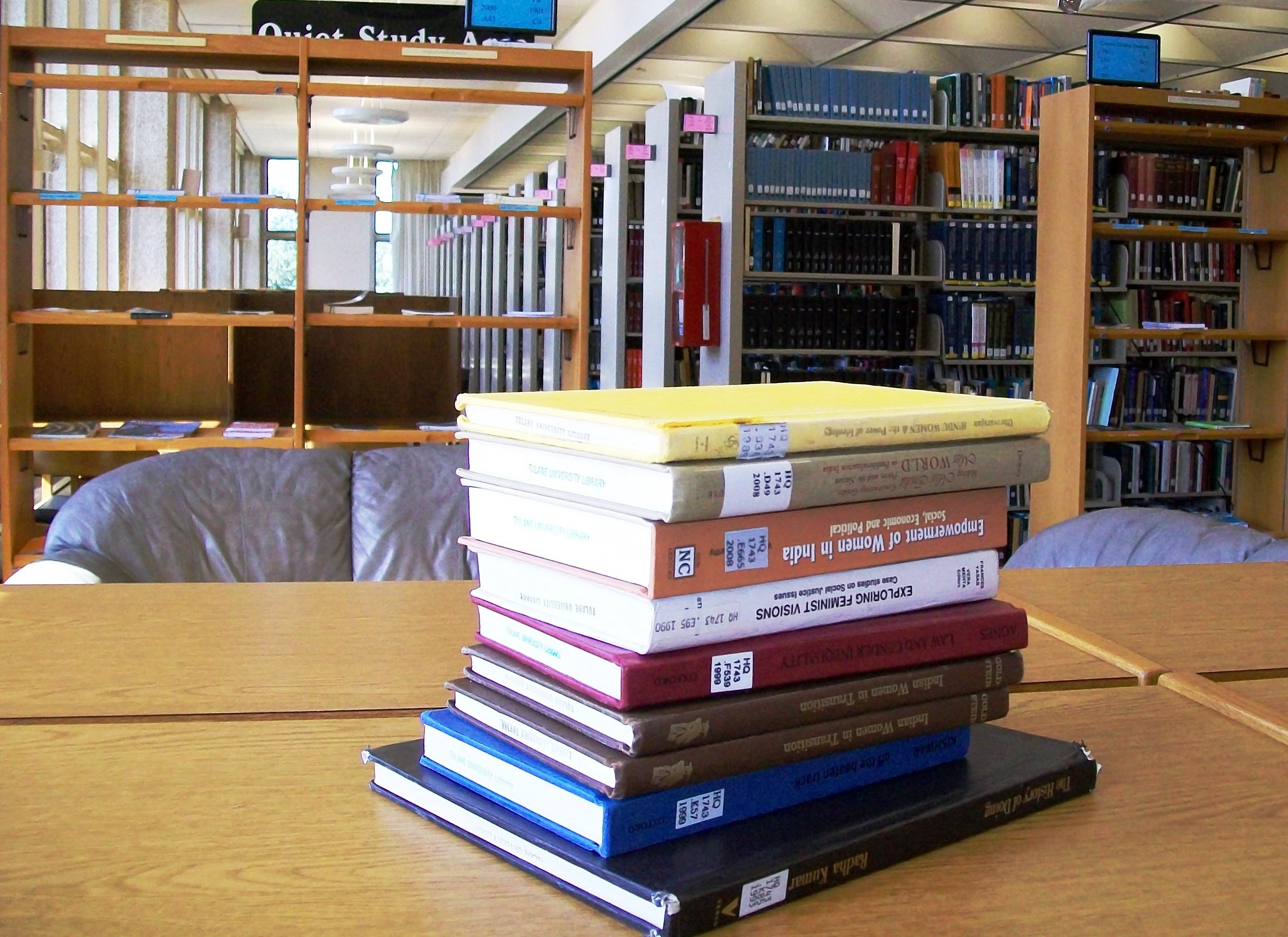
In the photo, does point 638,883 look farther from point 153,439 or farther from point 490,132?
point 490,132

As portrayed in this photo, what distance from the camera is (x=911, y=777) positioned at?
0.75 meters

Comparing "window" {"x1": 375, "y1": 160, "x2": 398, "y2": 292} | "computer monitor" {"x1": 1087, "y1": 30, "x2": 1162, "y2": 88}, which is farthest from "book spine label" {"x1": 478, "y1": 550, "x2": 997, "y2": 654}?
"window" {"x1": 375, "y1": 160, "x2": 398, "y2": 292}

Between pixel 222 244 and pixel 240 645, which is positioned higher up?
pixel 222 244

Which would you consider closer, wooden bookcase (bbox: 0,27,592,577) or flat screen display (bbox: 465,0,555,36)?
wooden bookcase (bbox: 0,27,592,577)

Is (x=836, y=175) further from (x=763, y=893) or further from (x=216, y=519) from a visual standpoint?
(x=763, y=893)

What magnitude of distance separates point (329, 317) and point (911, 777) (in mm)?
3747

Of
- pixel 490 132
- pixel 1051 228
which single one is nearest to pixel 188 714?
pixel 1051 228

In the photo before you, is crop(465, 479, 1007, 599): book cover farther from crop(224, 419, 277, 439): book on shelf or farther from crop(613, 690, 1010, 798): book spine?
crop(224, 419, 277, 439): book on shelf

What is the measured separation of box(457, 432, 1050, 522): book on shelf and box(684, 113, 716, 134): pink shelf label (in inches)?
222

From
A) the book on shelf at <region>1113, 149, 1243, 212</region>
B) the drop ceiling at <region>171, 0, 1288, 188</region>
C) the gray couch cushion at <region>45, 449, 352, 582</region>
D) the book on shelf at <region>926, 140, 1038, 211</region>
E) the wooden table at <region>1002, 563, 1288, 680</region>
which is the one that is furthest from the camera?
the drop ceiling at <region>171, 0, 1288, 188</region>

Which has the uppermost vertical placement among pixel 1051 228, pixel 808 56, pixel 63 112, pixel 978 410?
pixel 808 56

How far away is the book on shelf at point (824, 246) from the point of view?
661 centimetres

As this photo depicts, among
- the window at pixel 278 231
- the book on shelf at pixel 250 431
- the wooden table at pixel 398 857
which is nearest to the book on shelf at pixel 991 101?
the book on shelf at pixel 250 431

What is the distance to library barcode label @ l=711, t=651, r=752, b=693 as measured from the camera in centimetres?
64
